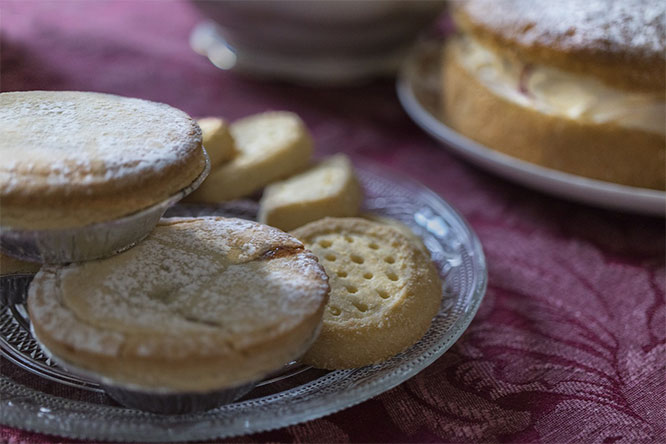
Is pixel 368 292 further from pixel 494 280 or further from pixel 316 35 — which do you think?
pixel 316 35

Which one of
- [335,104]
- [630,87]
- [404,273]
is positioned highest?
[630,87]

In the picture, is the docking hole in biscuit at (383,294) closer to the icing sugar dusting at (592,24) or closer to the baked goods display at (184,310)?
the baked goods display at (184,310)

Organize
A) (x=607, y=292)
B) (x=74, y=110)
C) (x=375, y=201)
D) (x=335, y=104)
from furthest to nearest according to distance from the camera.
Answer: (x=335, y=104) < (x=375, y=201) < (x=607, y=292) < (x=74, y=110)

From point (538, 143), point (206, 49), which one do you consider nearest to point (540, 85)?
point (538, 143)

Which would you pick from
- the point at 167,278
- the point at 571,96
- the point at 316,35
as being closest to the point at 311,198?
the point at 167,278

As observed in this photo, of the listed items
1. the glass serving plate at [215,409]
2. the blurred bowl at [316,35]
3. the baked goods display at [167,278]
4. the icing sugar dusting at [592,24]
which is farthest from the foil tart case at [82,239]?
the blurred bowl at [316,35]

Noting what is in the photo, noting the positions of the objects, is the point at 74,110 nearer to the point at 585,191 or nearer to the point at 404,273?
the point at 404,273

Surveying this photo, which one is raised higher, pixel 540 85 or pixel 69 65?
pixel 540 85
